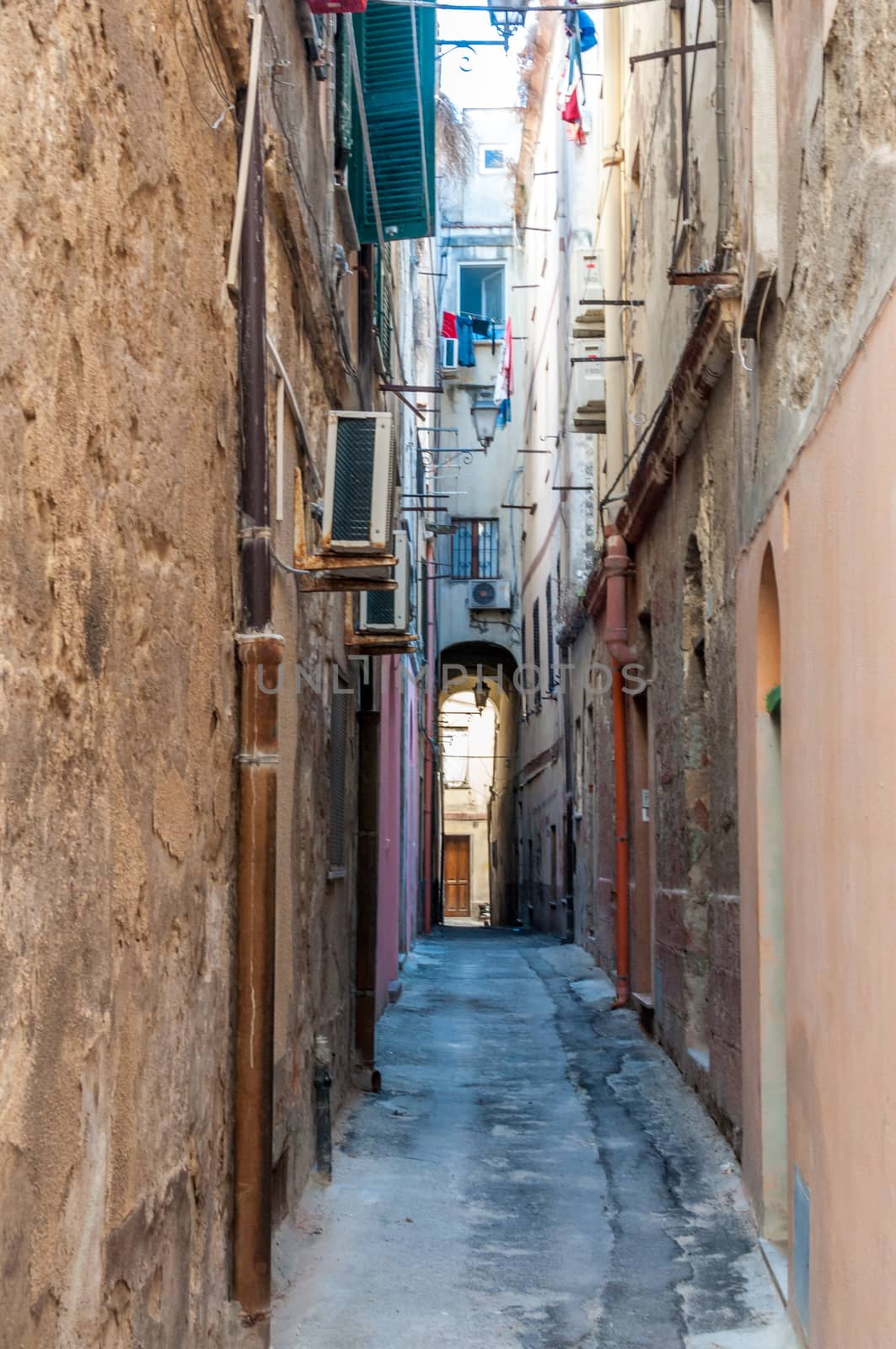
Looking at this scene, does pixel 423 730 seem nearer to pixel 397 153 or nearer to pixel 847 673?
pixel 397 153

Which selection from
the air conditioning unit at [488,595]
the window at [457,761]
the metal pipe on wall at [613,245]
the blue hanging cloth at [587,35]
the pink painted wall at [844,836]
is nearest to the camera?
the pink painted wall at [844,836]

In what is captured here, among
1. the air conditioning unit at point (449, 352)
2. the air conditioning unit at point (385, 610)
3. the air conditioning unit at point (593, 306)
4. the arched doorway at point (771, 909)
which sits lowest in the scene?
the arched doorway at point (771, 909)

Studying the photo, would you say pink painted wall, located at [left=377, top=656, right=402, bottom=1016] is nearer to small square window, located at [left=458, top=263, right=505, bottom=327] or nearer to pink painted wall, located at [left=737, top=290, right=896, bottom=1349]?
pink painted wall, located at [left=737, top=290, right=896, bottom=1349]

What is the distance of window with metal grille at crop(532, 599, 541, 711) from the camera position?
27.2 meters

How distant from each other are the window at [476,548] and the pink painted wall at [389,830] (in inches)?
622

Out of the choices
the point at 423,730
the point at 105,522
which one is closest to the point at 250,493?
the point at 105,522

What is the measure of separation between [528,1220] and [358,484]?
3.11m

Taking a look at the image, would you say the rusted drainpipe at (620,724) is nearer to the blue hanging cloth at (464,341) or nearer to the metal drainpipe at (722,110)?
the metal drainpipe at (722,110)

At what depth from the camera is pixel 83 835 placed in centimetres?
296

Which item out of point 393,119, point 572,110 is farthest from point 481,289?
point 393,119

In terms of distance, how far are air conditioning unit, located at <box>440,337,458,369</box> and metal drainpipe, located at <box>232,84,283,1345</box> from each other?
29.0 metres

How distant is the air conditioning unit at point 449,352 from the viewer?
33.7 meters

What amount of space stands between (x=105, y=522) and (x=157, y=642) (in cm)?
58

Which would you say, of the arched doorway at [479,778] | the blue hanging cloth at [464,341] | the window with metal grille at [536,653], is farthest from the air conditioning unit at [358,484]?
the blue hanging cloth at [464,341]
